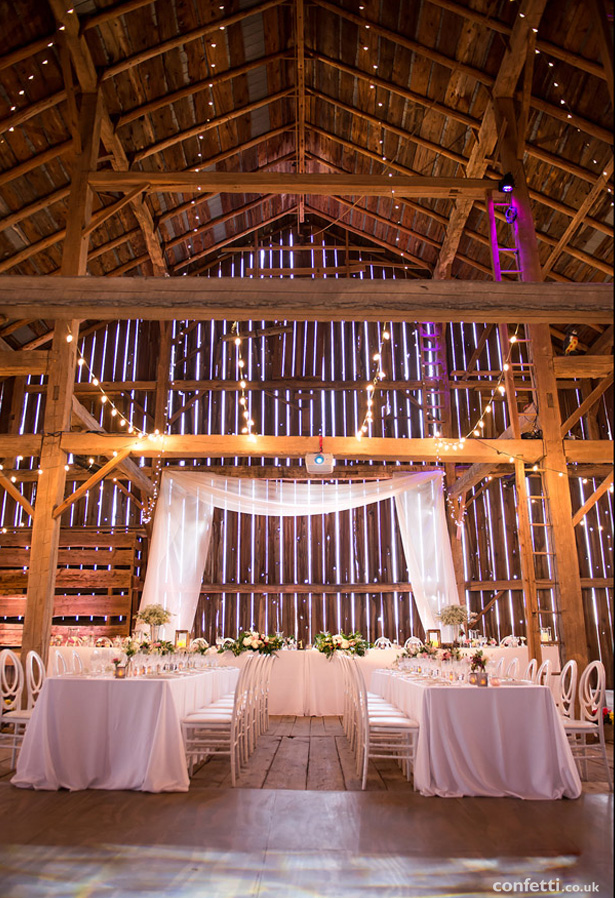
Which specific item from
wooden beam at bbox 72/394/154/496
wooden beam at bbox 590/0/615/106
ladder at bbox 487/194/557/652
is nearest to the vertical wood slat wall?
wooden beam at bbox 72/394/154/496

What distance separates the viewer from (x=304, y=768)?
214 inches

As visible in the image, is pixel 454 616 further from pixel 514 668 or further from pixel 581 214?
pixel 581 214

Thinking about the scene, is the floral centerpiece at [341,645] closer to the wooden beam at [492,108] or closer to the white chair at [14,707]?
the white chair at [14,707]

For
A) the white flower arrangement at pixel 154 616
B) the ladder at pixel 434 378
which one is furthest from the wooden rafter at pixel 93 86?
the white flower arrangement at pixel 154 616

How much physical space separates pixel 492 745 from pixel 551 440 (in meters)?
4.37

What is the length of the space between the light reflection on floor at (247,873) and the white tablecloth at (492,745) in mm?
1374

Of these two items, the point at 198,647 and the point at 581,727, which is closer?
the point at 581,727

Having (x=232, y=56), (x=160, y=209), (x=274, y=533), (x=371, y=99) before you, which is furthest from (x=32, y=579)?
(x=371, y=99)

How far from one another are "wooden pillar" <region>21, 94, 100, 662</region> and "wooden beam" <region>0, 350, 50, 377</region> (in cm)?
14

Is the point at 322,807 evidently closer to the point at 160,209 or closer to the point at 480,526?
the point at 480,526

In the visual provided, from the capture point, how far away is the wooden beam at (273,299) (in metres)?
4.35

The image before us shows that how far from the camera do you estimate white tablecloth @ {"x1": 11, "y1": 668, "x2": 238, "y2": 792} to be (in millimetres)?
4543

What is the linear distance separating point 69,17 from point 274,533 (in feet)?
27.7

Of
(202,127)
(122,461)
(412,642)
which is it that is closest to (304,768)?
(412,642)
